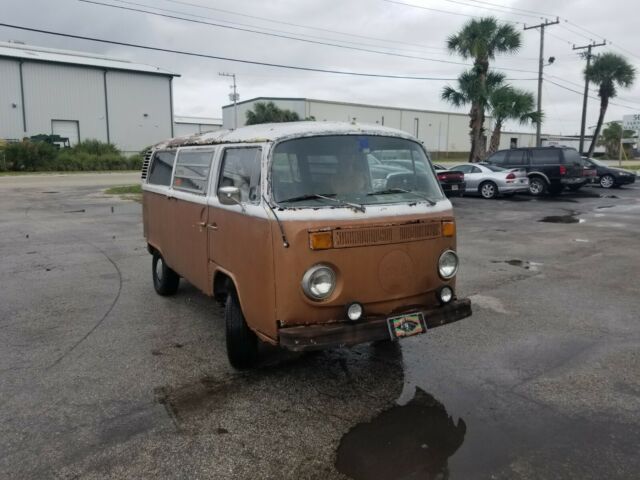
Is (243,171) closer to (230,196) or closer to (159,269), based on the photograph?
(230,196)

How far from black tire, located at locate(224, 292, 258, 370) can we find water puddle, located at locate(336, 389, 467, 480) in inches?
49.3

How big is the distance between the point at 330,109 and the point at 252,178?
6489 cm

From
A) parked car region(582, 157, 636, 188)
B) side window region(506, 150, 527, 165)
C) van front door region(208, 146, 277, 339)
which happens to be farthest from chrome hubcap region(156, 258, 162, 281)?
parked car region(582, 157, 636, 188)

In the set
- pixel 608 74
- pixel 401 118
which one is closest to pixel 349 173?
pixel 608 74

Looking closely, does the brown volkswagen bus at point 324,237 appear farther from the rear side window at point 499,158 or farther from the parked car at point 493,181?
the rear side window at point 499,158

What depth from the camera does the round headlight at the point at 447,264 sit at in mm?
4527

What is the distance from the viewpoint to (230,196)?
4.33 m

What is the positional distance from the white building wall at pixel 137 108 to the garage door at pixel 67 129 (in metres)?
3.07

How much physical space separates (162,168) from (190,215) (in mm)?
1431

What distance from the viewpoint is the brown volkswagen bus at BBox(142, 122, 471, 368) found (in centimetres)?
396

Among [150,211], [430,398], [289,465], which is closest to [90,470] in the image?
[289,465]

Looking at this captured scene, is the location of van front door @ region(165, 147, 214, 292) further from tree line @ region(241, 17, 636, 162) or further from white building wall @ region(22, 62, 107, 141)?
white building wall @ region(22, 62, 107, 141)

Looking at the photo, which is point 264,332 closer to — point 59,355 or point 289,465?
point 289,465

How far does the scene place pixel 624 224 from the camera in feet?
46.3
